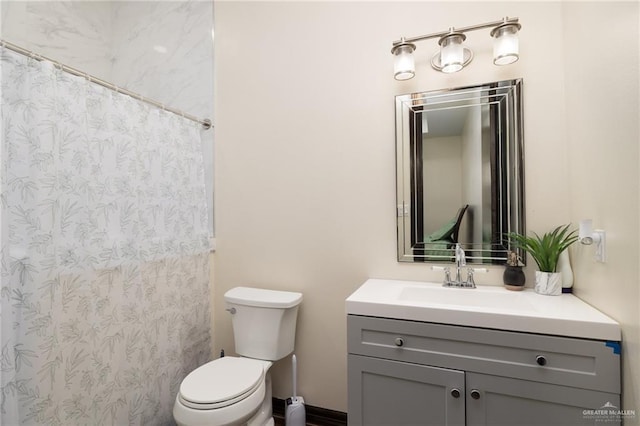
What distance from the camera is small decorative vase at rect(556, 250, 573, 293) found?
1393 mm

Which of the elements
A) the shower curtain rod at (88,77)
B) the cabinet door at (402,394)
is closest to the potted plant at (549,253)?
the cabinet door at (402,394)

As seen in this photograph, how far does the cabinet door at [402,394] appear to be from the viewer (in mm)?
1174

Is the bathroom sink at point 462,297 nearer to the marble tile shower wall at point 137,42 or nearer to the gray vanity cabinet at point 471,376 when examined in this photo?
the gray vanity cabinet at point 471,376

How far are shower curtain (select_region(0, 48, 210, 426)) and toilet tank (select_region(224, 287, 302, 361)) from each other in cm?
36

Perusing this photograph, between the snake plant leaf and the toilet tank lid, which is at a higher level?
the snake plant leaf

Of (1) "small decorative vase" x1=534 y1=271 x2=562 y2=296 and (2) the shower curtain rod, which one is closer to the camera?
(2) the shower curtain rod

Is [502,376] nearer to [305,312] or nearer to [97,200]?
[305,312]

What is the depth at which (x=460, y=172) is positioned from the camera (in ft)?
5.29

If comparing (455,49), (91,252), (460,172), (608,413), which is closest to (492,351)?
(608,413)

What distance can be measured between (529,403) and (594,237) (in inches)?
24.9

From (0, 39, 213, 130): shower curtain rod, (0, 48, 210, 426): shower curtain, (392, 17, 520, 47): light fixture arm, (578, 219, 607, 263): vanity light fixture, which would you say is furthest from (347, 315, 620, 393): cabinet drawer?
(0, 39, 213, 130): shower curtain rod

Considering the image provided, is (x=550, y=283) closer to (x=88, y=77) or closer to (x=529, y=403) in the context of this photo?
(x=529, y=403)

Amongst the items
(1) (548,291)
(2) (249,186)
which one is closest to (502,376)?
(1) (548,291)

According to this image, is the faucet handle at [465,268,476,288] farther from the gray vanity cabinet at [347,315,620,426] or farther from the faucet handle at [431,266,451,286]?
the gray vanity cabinet at [347,315,620,426]
